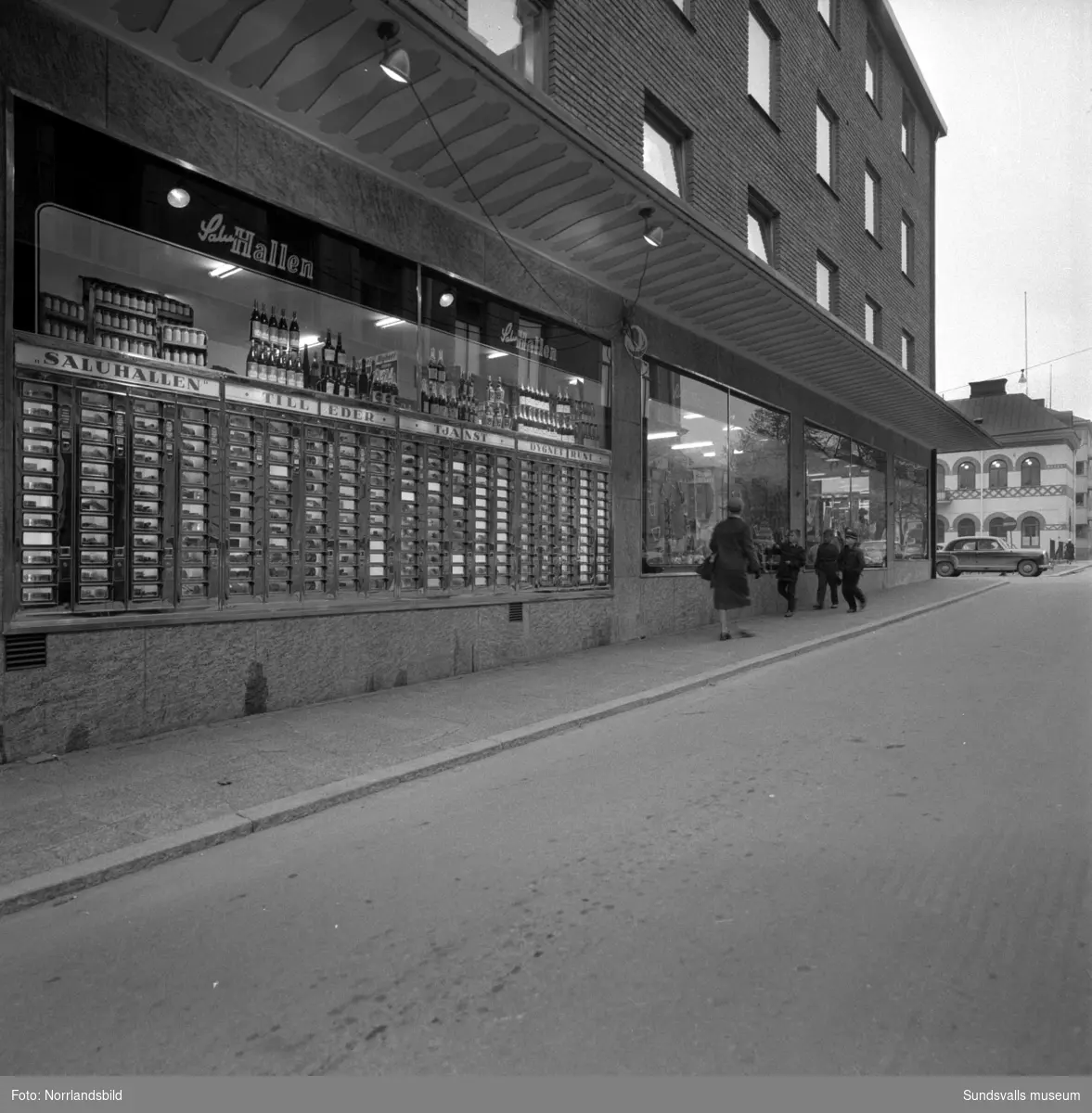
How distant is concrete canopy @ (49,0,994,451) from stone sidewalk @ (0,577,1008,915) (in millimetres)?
4897

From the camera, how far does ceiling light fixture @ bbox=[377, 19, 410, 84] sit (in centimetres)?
594

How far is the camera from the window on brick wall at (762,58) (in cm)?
1527

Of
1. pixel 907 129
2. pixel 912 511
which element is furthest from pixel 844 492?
pixel 907 129

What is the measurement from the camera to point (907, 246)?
945 inches

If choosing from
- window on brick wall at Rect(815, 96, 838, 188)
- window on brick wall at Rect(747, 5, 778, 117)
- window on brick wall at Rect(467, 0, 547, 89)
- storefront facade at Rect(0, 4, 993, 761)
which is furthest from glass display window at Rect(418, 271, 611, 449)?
window on brick wall at Rect(815, 96, 838, 188)

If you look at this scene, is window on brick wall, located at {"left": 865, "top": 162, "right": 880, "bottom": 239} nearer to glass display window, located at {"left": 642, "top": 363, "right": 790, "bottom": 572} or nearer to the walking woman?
glass display window, located at {"left": 642, "top": 363, "right": 790, "bottom": 572}

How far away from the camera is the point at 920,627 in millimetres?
13438

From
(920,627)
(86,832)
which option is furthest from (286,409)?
(920,627)

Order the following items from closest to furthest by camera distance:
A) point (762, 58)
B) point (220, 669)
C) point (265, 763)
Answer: point (265, 763) < point (220, 669) < point (762, 58)

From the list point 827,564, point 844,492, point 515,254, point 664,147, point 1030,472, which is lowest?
point 827,564

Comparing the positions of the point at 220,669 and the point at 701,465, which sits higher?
the point at 701,465

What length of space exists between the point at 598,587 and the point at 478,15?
22.7ft

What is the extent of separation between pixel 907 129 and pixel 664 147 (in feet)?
48.2

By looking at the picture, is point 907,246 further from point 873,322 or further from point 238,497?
point 238,497
